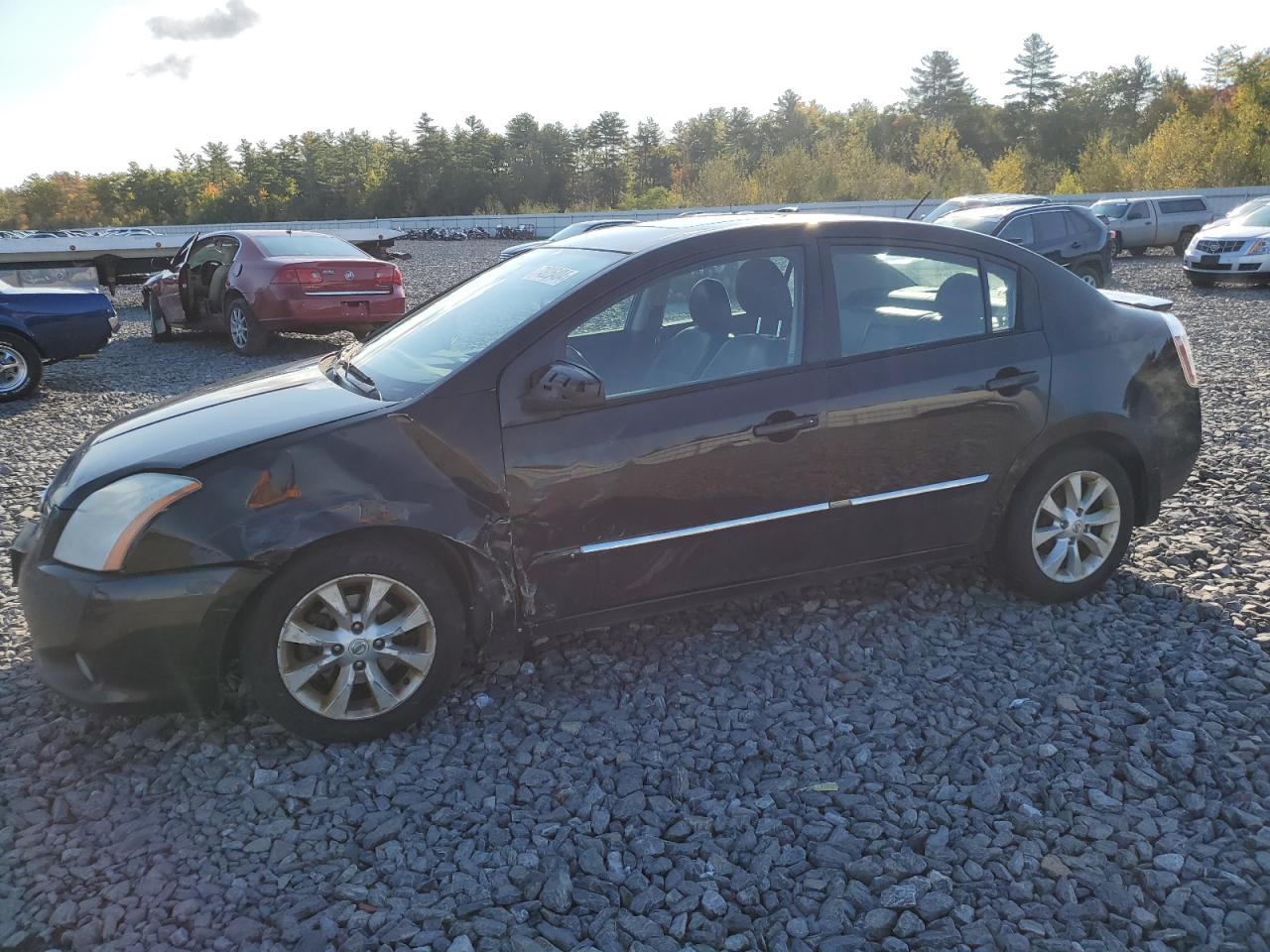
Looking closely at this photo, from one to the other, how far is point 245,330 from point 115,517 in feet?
32.8

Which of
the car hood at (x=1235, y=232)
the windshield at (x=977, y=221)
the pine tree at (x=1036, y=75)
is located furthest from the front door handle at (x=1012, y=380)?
the pine tree at (x=1036, y=75)

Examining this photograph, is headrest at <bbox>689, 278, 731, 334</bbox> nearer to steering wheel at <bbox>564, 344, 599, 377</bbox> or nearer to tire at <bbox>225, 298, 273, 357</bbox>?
steering wheel at <bbox>564, 344, 599, 377</bbox>

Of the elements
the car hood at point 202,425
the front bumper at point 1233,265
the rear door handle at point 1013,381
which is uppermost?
the car hood at point 202,425

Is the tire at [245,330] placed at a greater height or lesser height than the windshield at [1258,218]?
lesser

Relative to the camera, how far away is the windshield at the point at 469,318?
3830 millimetres

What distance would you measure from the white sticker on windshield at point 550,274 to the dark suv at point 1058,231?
1306 cm

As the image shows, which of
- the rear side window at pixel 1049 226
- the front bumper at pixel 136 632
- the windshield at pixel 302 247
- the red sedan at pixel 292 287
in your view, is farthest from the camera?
the rear side window at pixel 1049 226

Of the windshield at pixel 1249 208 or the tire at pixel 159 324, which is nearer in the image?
the tire at pixel 159 324

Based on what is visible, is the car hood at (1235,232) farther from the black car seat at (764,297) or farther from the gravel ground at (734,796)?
the black car seat at (764,297)

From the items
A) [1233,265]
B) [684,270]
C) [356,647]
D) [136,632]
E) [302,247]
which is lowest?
[1233,265]

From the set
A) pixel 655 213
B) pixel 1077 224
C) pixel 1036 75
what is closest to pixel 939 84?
pixel 1036 75

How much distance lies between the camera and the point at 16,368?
407 inches

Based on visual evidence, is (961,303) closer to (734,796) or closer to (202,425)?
(734,796)

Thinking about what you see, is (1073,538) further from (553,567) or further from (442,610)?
(442,610)
